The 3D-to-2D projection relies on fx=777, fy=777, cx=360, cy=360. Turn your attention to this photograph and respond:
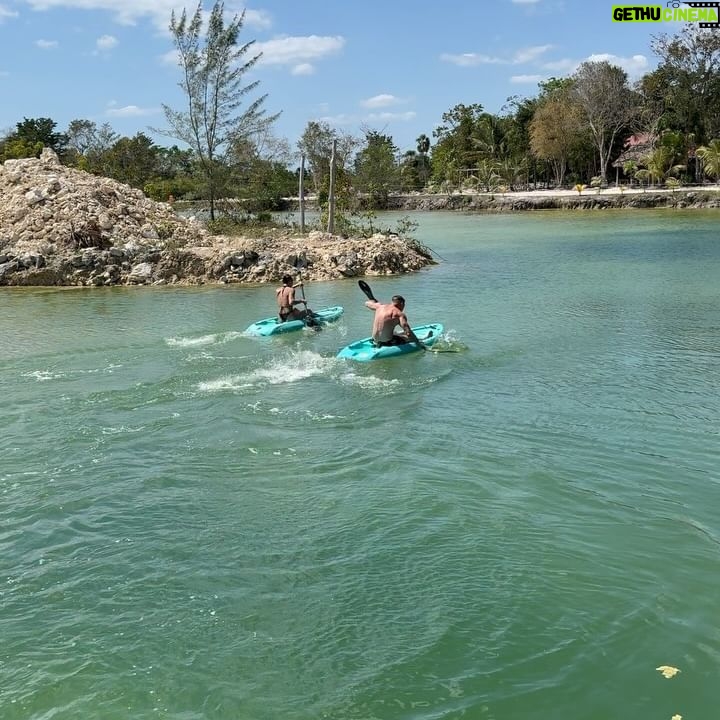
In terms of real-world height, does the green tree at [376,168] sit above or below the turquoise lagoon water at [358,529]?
above

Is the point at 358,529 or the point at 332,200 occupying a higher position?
the point at 332,200

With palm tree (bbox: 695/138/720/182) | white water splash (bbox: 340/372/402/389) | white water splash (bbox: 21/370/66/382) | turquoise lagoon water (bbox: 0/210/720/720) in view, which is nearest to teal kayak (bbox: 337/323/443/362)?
turquoise lagoon water (bbox: 0/210/720/720)

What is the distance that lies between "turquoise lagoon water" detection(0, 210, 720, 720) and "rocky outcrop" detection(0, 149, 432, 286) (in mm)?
8133

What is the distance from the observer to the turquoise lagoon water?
Answer: 5.02 m

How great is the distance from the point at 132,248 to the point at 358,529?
1818cm

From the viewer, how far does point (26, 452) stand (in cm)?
892

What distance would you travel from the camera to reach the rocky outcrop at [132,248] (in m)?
22.6

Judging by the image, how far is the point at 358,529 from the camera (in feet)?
23.0

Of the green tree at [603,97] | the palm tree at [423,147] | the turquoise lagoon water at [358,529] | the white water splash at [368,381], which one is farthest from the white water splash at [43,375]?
the palm tree at [423,147]

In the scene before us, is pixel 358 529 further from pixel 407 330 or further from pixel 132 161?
pixel 132 161

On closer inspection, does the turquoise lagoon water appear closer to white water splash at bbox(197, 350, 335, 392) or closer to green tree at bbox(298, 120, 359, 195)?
white water splash at bbox(197, 350, 335, 392)

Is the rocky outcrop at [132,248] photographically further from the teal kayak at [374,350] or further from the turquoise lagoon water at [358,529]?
the teal kayak at [374,350]

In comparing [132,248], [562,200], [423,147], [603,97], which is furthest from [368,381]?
[423,147]

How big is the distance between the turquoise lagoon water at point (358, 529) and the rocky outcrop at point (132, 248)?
813 cm
